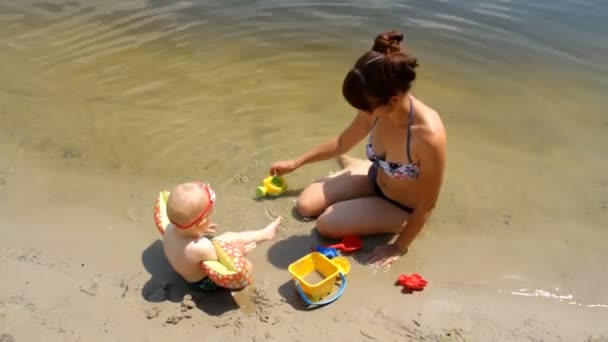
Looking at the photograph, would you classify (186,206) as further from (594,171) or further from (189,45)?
(189,45)

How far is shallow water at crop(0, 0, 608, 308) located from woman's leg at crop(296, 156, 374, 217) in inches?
7.0

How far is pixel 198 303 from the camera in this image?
3.04 meters

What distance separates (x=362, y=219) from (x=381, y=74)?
1.19 m

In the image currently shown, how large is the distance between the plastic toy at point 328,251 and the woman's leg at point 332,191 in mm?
416

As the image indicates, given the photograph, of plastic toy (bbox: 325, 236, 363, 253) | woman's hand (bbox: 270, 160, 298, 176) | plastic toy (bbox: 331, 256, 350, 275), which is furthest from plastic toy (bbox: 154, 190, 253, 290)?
woman's hand (bbox: 270, 160, 298, 176)

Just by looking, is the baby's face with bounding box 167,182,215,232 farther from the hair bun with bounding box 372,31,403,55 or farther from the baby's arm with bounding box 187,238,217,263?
the hair bun with bounding box 372,31,403,55

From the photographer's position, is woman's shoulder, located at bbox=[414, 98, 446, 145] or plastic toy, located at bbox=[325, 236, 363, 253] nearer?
woman's shoulder, located at bbox=[414, 98, 446, 145]

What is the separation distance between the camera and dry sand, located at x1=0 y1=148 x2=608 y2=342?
284 centimetres

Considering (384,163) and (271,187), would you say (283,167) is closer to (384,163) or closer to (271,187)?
(271,187)

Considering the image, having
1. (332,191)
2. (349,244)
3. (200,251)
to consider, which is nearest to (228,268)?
(200,251)

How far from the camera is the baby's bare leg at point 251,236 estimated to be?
11.6 feet

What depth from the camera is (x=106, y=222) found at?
3.71 metres

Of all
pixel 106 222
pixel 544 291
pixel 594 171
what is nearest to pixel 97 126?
pixel 106 222

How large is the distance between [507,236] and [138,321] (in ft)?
8.22
